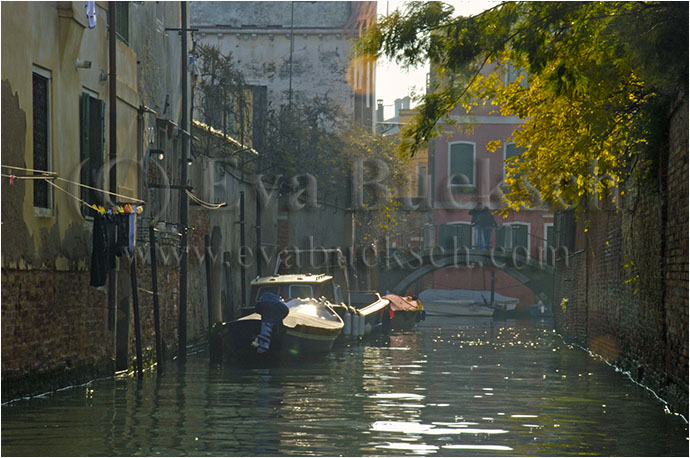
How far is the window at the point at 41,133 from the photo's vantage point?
13.7m

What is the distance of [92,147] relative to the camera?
1571 centimetres

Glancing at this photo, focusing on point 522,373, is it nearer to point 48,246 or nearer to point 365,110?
point 48,246

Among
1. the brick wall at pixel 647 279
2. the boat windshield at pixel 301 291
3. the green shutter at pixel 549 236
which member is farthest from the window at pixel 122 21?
the green shutter at pixel 549 236

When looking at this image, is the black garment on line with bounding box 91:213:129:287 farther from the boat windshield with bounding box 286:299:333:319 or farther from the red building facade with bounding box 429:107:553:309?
the red building facade with bounding box 429:107:553:309

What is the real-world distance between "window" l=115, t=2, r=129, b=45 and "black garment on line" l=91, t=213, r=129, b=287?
11.0 feet

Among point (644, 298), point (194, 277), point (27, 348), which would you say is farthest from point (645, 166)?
point (194, 277)

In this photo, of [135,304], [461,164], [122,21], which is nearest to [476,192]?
[461,164]

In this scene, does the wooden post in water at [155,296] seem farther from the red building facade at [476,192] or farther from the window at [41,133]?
the red building facade at [476,192]

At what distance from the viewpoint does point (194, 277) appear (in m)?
23.8

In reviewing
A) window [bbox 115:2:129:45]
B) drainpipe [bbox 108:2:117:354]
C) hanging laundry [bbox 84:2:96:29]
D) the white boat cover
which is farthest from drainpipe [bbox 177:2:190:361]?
the white boat cover

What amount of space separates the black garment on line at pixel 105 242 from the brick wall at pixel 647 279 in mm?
6756

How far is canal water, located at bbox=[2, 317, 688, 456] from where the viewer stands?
1019 cm

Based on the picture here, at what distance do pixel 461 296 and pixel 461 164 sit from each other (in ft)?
19.0

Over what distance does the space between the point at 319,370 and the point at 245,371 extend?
1.27 m
